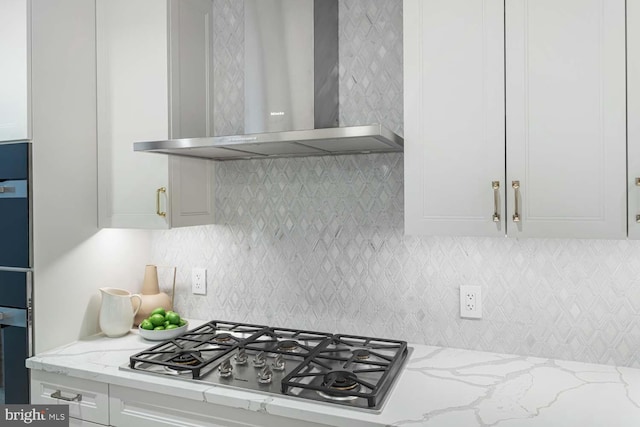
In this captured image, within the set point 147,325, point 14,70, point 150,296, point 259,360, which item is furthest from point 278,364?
point 14,70

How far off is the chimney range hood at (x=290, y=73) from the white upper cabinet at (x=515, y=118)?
32 cm

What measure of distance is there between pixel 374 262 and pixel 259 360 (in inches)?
25.2

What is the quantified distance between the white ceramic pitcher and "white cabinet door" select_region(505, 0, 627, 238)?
1.62m

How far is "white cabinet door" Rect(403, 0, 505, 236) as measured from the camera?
1487 mm

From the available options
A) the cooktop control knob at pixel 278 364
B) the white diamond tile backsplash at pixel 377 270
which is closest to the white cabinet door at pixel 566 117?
the white diamond tile backsplash at pixel 377 270

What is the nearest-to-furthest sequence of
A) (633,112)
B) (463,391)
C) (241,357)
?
(633,112), (463,391), (241,357)

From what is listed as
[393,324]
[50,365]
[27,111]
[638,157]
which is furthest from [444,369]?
[27,111]

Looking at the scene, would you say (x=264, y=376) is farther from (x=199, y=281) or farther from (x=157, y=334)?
(x=199, y=281)

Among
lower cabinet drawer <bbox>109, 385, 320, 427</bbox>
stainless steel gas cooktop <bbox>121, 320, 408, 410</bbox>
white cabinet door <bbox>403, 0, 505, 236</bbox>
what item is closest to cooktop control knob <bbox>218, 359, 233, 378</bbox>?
stainless steel gas cooktop <bbox>121, 320, 408, 410</bbox>

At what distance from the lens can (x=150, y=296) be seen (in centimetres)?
223

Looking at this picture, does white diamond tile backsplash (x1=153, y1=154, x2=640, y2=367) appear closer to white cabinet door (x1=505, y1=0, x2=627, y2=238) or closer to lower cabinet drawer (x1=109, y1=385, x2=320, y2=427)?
white cabinet door (x1=505, y1=0, x2=627, y2=238)

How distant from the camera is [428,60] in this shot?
5.12 feet

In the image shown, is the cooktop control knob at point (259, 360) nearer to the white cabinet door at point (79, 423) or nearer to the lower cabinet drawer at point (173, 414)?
the lower cabinet drawer at point (173, 414)

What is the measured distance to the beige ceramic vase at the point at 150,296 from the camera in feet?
7.12
